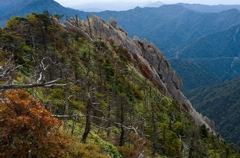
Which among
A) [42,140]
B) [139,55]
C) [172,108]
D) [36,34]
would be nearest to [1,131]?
[42,140]

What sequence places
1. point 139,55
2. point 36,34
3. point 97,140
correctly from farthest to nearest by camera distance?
point 139,55
point 36,34
point 97,140

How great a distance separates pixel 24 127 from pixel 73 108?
1793 centimetres

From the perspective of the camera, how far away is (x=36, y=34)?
169 ft

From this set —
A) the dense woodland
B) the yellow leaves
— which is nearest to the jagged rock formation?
the dense woodland

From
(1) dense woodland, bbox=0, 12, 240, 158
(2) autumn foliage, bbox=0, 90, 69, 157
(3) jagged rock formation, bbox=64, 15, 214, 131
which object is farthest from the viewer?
(3) jagged rock formation, bbox=64, 15, 214, 131

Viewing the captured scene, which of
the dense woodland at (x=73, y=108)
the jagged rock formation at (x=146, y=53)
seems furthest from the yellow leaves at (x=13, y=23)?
the jagged rock formation at (x=146, y=53)

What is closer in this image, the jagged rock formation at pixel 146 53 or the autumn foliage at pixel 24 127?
the autumn foliage at pixel 24 127

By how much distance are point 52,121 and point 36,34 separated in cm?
4614

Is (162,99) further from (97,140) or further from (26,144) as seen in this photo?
(26,144)

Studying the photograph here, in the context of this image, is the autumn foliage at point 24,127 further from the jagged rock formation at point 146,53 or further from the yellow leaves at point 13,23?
the jagged rock formation at point 146,53

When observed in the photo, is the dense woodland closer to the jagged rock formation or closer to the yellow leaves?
the yellow leaves

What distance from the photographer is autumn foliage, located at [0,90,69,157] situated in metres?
9.26

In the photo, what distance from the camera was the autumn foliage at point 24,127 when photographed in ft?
30.4

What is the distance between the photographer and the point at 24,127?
9555mm
